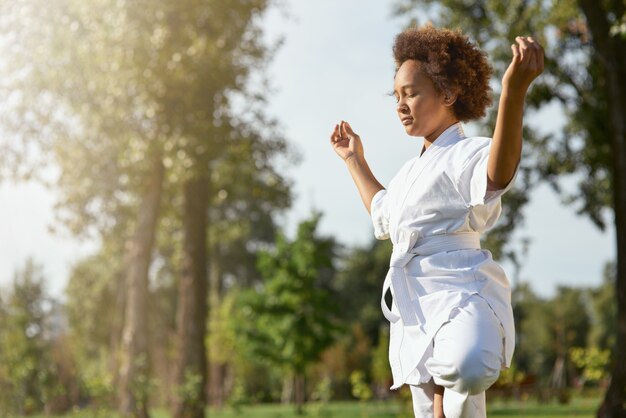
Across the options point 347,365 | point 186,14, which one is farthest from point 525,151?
point 347,365

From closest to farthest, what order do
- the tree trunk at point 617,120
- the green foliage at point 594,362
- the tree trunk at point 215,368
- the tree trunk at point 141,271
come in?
the tree trunk at point 617,120, the green foliage at point 594,362, the tree trunk at point 141,271, the tree trunk at point 215,368

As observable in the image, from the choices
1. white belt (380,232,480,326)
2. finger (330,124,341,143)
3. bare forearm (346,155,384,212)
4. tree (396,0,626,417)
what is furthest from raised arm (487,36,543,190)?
tree (396,0,626,417)

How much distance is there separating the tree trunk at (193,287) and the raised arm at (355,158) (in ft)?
35.6

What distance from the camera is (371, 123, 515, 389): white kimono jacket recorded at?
2.99 m

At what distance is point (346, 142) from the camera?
391 centimetres

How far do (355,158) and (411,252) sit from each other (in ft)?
2.60

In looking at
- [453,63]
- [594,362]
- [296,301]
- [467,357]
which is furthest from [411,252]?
[296,301]

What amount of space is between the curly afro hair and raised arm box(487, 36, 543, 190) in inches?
19.8

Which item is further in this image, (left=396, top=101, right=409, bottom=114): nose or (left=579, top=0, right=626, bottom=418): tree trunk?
(left=579, top=0, right=626, bottom=418): tree trunk

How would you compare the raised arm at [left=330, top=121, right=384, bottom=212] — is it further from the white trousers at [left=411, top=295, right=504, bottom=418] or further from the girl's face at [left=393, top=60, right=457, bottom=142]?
the white trousers at [left=411, top=295, right=504, bottom=418]

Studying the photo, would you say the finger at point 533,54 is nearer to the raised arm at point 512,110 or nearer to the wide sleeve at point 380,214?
the raised arm at point 512,110

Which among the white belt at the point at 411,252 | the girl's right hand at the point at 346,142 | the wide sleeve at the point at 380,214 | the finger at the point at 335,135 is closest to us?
the white belt at the point at 411,252

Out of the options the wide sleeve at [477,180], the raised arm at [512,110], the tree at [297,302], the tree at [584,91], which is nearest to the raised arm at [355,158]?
the wide sleeve at [477,180]

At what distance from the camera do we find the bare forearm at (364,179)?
12.0ft
